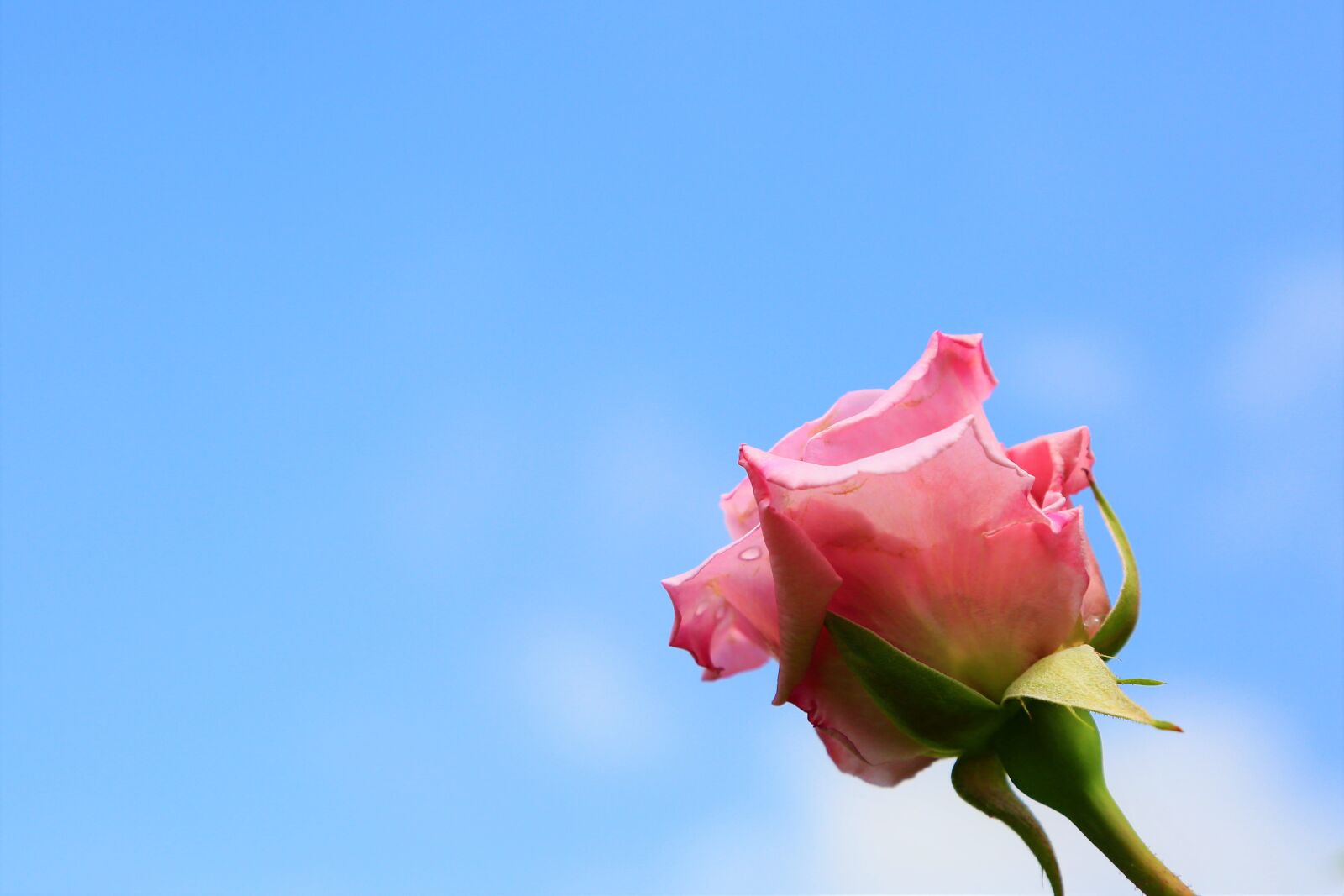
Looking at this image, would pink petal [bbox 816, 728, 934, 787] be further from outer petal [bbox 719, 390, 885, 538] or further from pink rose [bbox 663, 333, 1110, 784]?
outer petal [bbox 719, 390, 885, 538]

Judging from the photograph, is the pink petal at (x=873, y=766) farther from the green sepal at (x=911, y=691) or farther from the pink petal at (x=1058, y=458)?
the pink petal at (x=1058, y=458)

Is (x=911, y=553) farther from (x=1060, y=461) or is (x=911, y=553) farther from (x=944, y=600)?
(x=1060, y=461)

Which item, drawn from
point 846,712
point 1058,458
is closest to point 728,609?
point 846,712

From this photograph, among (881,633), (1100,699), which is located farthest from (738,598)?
(1100,699)

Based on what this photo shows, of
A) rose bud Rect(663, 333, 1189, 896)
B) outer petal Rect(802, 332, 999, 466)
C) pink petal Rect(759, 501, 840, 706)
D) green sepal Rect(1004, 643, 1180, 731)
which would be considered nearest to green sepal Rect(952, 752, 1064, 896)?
rose bud Rect(663, 333, 1189, 896)

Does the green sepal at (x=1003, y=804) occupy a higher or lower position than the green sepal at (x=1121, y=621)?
lower

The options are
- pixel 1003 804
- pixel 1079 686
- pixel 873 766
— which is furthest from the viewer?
pixel 873 766

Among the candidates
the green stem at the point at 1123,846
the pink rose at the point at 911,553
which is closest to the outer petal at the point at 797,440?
the pink rose at the point at 911,553
